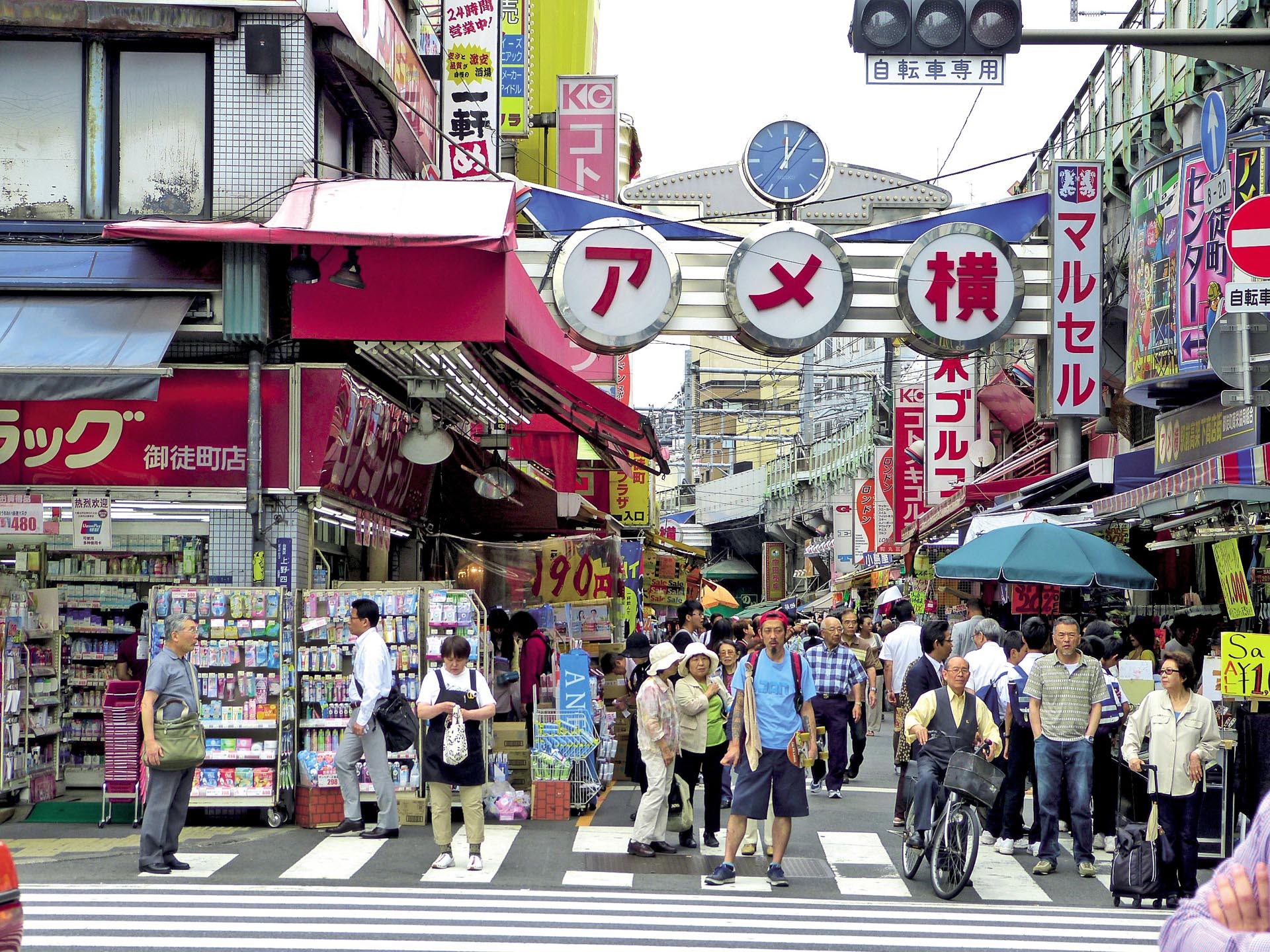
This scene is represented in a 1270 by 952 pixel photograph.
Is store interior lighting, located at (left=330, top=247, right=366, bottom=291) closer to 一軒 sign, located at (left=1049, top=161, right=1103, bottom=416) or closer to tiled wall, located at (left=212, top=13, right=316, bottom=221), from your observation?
tiled wall, located at (left=212, top=13, right=316, bottom=221)

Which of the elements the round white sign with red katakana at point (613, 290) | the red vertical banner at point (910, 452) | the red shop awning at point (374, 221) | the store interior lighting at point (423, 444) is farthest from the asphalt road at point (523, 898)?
the red vertical banner at point (910, 452)

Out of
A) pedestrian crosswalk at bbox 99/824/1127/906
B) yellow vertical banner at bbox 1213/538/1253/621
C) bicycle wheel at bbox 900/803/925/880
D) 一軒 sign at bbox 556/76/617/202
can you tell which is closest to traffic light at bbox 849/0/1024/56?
bicycle wheel at bbox 900/803/925/880

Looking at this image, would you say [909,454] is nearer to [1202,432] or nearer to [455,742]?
[1202,432]

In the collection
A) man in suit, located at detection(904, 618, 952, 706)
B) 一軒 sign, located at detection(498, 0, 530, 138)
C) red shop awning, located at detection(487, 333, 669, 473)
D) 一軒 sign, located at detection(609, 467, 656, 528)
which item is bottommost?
man in suit, located at detection(904, 618, 952, 706)

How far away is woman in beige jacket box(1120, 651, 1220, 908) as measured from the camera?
407 inches

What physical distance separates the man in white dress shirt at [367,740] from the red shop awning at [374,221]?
10.4 feet

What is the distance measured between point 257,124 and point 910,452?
77.6 ft

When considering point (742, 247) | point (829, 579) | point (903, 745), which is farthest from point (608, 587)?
point (829, 579)

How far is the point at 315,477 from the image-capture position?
44.3ft

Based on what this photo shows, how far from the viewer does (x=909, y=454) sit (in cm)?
3512

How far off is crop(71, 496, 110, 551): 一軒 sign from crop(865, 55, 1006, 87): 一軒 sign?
8.04 meters

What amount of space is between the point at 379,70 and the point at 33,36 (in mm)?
3269

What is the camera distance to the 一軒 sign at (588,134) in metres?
23.1

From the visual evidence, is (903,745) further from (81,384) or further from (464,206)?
(81,384)
